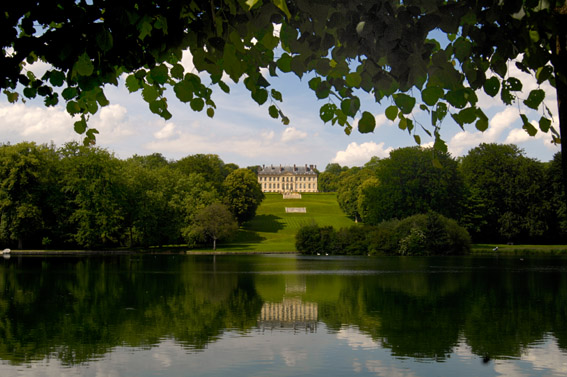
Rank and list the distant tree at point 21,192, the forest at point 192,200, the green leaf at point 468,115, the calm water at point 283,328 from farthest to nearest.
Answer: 1. the forest at point 192,200
2. the distant tree at point 21,192
3. the calm water at point 283,328
4. the green leaf at point 468,115

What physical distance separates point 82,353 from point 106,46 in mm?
9732

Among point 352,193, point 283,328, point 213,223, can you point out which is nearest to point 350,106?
point 283,328

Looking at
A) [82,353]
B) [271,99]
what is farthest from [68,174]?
[271,99]

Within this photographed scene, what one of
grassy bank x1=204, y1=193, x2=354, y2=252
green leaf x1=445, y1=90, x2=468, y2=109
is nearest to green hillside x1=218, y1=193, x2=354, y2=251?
grassy bank x1=204, y1=193, x2=354, y2=252

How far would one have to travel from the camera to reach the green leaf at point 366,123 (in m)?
3.93

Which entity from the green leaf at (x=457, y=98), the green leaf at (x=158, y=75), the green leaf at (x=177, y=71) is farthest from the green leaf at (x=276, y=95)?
the green leaf at (x=457, y=98)

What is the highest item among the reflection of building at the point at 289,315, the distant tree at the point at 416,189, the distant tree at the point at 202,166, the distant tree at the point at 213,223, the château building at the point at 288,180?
the château building at the point at 288,180

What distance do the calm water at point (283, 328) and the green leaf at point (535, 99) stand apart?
282 inches

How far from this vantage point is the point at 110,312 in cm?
1664

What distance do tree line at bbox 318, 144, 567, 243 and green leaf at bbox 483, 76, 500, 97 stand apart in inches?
2280

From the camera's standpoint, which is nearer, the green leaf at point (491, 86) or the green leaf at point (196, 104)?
the green leaf at point (491, 86)

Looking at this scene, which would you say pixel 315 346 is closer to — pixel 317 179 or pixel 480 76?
pixel 480 76

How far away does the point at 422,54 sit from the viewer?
4000 millimetres

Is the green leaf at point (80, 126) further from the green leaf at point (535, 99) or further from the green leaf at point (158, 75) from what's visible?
the green leaf at point (535, 99)
